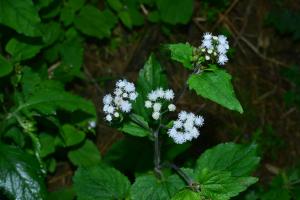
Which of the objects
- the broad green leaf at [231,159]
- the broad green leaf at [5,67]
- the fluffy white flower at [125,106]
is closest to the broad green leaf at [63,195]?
the broad green leaf at [5,67]

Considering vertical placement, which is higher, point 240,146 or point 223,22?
point 223,22

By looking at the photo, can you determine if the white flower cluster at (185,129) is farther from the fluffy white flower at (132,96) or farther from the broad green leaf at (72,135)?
the broad green leaf at (72,135)

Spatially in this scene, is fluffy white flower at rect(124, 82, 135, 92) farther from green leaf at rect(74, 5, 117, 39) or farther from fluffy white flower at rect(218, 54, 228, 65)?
green leaf at rect(74, 5, 117, 39)

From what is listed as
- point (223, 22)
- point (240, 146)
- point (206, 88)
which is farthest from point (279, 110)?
point (206, 88)

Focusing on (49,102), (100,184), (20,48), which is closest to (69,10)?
(20,48)

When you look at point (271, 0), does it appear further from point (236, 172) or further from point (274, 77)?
point (236, 172)

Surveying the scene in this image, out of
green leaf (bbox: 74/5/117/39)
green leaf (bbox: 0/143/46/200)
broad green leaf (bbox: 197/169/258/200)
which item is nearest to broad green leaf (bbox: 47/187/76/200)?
green leaf (bbox: 0/143/46/200)

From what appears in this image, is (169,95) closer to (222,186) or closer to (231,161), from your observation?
(222,186)

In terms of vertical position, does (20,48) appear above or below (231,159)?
above
